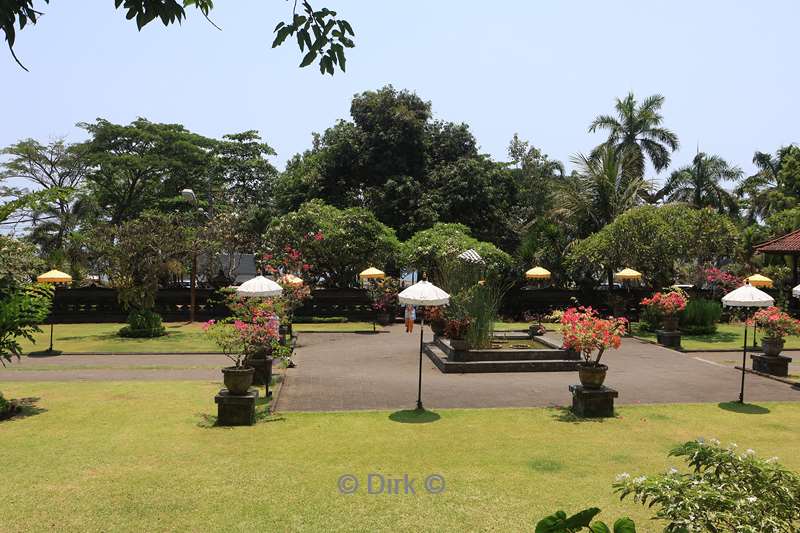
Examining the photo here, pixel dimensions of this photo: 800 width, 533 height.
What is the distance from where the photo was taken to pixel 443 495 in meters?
6.51

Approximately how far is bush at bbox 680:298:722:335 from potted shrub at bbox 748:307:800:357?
789 cm

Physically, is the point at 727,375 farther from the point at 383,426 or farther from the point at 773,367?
the point at 383,426

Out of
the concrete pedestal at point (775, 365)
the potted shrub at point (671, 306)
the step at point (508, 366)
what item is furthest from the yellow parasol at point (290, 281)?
the concrete pedestal at point (775, 365)

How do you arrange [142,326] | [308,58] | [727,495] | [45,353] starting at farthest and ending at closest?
[142,326], [45,353], [308,58], [727,495]

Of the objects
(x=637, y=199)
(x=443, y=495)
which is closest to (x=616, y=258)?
(x=637, y=199)

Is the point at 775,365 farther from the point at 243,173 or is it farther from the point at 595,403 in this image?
the point at 243,173

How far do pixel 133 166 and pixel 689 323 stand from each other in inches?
1396

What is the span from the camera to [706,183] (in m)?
39.9

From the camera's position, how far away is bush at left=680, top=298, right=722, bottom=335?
22734 mm

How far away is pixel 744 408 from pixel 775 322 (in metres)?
4.76

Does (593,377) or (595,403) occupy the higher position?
(593,377)

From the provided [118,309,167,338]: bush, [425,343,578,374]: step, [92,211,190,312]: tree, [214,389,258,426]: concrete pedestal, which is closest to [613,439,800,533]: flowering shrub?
[214,389,258,426]: concrete pedestal

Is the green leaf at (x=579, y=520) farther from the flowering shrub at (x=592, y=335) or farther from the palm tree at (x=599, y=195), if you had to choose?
the palm tree at (x=599, y=195)

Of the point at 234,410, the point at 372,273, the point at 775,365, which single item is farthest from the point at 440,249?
the point at 234,410
